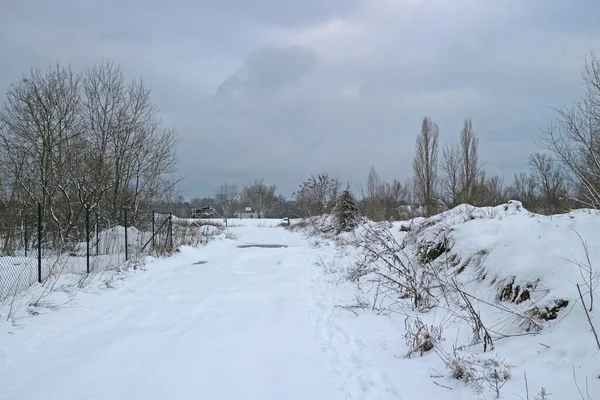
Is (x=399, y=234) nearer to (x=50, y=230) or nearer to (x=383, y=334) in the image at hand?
(x=383, y=334)

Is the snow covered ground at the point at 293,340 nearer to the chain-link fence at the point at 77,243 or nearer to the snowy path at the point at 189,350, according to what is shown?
the snowy path at the point at 189,350

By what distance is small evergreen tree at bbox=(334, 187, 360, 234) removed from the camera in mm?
23656

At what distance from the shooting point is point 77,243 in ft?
49.3

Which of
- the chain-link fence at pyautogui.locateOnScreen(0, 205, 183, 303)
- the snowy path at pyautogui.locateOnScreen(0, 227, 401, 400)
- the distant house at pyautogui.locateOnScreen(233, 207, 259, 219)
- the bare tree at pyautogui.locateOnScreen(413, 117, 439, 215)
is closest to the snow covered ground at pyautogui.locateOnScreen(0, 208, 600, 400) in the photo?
the snowy path at pyautogui.locateOnScreen(0, 227, 401, 400)

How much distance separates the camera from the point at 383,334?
228 inches

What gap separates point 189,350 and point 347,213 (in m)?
19.5

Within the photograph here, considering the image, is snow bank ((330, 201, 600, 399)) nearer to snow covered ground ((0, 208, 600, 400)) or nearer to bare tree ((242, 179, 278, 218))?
snow covered ground ((0, 208, 600, 400))

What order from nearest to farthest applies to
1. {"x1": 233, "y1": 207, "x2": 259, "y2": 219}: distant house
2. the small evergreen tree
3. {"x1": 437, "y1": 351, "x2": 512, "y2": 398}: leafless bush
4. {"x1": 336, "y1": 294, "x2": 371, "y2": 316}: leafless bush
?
{"x1": 437, "y1": 351, "x2": 512, "y2": 398}: leafless bush
{"x1": 336, "y1": 294, "x2": 371, "y2": 316}: leafless bush
the small evergreen tree
{"x1": 233, "y1": 207, "x2": 259, "y2": 219}: distant house

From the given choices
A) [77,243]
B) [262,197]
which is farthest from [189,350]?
[262,197]

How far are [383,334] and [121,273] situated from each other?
8.17m

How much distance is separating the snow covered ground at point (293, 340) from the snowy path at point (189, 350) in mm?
20

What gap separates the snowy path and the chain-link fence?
9.66 ft

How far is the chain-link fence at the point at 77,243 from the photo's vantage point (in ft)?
35.6

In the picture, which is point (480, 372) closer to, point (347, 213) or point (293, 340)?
point (293, 340)
